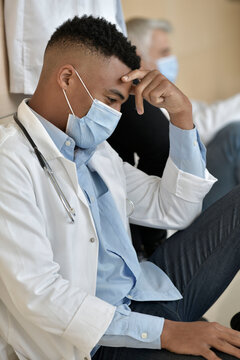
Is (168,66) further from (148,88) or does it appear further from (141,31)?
(148,88)

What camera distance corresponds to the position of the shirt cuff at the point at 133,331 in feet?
4.09

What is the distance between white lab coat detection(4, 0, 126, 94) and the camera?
1632 millimetres

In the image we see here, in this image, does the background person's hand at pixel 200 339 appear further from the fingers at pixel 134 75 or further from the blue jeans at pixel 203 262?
the fingers at pixel 134 75

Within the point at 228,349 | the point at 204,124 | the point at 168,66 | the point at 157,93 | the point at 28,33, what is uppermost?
the point at 28,33

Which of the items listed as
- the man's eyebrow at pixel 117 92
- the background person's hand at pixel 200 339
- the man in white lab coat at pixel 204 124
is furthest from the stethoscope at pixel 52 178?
the man in white lab coat at pixel 204 124

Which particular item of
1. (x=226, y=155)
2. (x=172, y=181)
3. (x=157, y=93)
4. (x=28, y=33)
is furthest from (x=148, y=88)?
(x=226, y=155)

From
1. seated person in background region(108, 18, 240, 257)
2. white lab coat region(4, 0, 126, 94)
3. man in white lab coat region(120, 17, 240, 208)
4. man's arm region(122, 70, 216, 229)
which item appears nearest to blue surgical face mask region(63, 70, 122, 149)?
man's arm region(122, 70, 216, 229)

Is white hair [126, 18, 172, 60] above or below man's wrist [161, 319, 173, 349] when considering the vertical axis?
above

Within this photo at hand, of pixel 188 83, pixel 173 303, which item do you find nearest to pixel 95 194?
pixel 173 303

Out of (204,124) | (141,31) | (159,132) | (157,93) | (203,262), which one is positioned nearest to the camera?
(157,93)

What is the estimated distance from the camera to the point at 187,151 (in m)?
1.56

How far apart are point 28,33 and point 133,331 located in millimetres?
964

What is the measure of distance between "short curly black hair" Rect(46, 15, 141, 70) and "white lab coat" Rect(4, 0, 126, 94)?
0.89ft

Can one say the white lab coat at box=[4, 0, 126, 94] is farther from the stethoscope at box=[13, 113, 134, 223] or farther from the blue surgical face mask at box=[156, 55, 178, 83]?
the blue surgical face mask at box=[156, 55, 178, 83]
